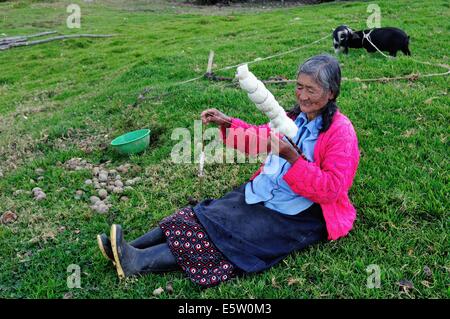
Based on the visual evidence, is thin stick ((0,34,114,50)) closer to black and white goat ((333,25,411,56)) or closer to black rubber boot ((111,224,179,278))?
black and white goat ((333,25,411,56))

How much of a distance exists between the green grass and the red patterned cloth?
108 mm

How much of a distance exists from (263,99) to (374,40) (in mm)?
→ 7633

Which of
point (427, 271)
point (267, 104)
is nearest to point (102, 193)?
point (267, 104)

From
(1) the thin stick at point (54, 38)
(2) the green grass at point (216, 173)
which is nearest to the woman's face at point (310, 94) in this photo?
(2) the green grass at point (216, 173)

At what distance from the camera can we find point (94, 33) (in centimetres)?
2177

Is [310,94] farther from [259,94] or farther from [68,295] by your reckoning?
[68,295]

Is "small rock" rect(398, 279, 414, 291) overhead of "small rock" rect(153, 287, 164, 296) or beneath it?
overhead

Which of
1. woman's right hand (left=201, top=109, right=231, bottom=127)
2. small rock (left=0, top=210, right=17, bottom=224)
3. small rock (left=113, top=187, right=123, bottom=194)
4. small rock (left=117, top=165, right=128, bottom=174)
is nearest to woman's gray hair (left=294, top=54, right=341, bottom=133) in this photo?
woman's right hand (left=201, top=109, right=231, bottom=127)

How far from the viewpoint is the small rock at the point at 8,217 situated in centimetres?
468

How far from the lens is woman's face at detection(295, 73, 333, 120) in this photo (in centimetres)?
314

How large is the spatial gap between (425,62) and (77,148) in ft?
21.1

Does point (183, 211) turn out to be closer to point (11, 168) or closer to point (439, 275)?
point (439, 275)

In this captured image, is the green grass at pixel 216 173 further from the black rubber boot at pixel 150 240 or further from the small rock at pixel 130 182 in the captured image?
the black rubber boot at pixel 150 240

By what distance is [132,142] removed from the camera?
19.2 ft
